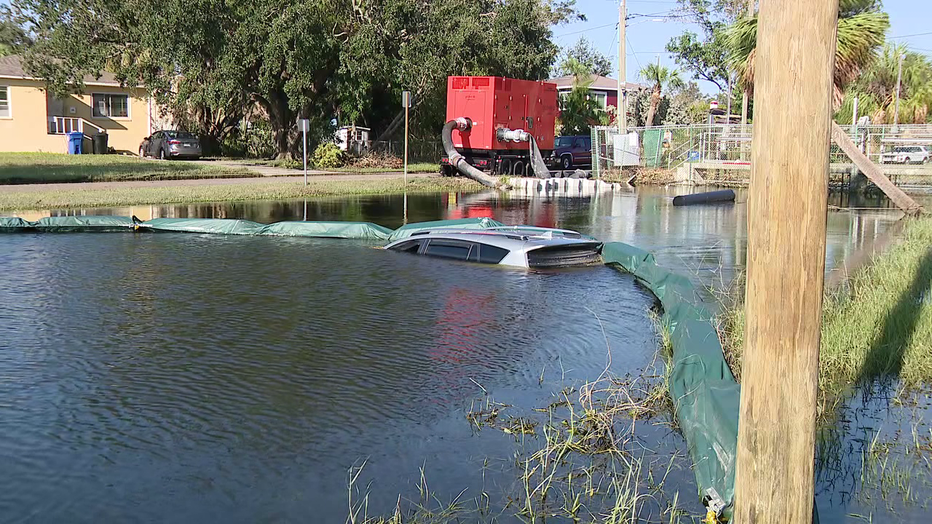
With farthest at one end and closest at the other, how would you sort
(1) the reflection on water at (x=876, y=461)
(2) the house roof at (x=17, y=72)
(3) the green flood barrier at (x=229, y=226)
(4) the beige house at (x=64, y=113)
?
(4) the beige house at (x=64, y=113), (2) the house roof at (x=17, y=72), (3) the green flood barrier at (x=229, y=226), (1) the reflection on water at (x=876, y=461)

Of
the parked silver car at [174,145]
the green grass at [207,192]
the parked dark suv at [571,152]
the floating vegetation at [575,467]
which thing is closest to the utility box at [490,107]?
the green grass at [207,192]

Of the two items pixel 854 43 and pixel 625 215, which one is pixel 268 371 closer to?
pixel 625 215

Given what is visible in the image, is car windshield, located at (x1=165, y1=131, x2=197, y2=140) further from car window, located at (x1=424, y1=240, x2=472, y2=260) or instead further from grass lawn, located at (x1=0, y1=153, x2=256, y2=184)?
car window, located at (x1=424, y1=240, x2=472, y2=260)

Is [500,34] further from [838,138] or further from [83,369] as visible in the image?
[83,369]

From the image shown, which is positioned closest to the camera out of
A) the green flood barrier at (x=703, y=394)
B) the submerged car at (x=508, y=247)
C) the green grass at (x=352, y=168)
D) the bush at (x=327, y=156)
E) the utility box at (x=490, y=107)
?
the green flood barrier at (x=703, y=394)

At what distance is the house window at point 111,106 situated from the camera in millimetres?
49812

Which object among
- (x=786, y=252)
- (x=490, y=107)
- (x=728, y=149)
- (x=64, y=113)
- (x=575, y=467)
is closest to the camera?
(x=786, y=252)

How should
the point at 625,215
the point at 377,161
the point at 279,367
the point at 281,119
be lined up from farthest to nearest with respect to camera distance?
the point at 377,161
the point at 281,119
the point at 625,215
the point at 279,367

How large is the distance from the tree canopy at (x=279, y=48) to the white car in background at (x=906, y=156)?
1727 cm

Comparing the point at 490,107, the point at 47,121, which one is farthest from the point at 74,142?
the point at 490,107

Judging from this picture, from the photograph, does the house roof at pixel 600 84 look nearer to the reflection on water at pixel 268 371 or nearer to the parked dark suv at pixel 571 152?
the parked dark suv at pixel 571 152

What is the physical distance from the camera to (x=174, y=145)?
4422cm

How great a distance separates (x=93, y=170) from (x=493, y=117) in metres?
14.2

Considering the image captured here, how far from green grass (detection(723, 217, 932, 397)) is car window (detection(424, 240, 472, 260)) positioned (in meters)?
5.33
